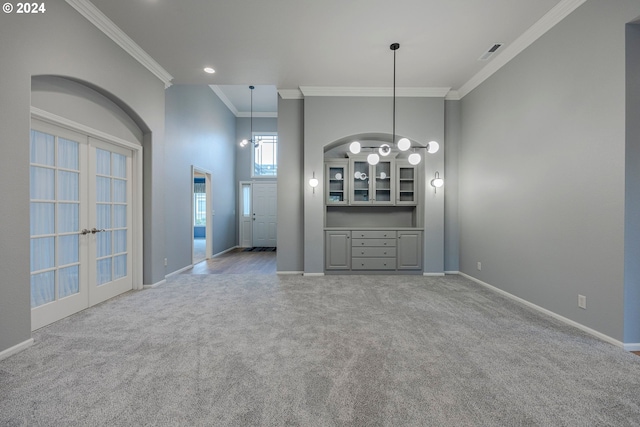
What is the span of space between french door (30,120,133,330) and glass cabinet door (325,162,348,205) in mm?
3270

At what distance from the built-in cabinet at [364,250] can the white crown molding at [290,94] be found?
2.60 meters

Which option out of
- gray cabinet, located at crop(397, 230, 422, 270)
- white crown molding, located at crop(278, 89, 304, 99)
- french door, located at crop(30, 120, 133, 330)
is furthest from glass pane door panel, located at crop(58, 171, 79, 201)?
gray cabinet, located at crop(397, 230, 422, 270)

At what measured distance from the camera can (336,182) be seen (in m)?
5.54

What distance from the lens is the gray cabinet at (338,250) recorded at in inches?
203

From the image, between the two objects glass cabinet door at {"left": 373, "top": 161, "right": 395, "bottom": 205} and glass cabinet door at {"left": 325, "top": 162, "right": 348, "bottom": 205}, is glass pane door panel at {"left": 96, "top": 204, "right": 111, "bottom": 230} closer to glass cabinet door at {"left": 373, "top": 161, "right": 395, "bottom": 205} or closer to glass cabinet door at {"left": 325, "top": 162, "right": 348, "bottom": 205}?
glass cabinet door at {"left": 325, "top": 162, "right": 348, "bottom": 205}

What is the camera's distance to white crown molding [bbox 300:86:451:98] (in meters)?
4.96

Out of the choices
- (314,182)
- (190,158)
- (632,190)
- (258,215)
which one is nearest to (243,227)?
(258,215)

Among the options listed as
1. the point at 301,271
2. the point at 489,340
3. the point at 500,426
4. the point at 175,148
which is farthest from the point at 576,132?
the point at 175,148

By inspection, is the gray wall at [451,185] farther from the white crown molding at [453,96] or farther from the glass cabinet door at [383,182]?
the glass cabinet door at [383,182]

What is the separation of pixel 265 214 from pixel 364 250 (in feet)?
14.9

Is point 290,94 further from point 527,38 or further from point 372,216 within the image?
point 527,38

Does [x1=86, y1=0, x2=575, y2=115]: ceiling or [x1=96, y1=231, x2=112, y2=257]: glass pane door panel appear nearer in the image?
[x1=86, y1=0, x2=575, y2=115]: ceiling

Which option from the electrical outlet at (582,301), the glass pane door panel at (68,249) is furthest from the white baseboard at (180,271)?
the electrical outlet at (582,301)

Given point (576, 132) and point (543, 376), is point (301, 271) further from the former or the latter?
point (576, 132)
